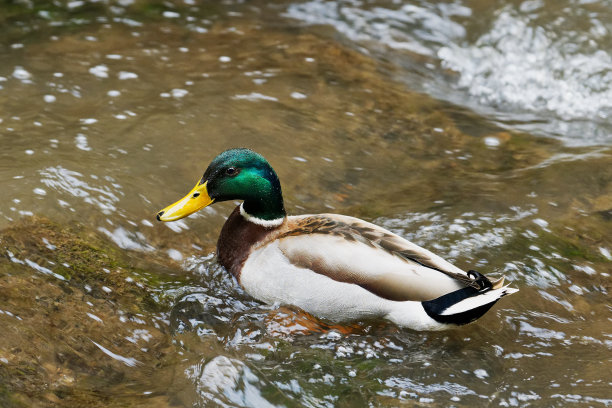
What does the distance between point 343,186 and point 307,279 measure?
176 centimetres

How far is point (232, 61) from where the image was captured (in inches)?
303

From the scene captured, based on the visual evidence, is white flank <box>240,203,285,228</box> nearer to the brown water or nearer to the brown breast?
the brown breast

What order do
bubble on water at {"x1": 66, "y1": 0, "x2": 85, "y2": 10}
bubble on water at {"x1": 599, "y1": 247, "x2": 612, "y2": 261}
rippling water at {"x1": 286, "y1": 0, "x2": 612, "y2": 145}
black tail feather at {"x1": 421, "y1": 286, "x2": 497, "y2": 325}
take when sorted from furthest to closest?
bubble on water at {"x1": 66, "y1": 0, "x2": 85, "y2": 10} < rippling water at {"x1": 286, "y1": 0, "x2": 612, "y2": 145} < bubble on water at {"x1": 599, "y1": 247, "x2": 612, "y2": 261} < black tail feather at {"x1": 421, "y1": 286, "x2": 497, "y2": 325}

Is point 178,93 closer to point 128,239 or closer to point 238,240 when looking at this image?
point 128,239

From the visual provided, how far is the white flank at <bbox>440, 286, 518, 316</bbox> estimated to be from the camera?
4.10 meters

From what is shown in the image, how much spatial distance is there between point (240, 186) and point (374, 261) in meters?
1.00

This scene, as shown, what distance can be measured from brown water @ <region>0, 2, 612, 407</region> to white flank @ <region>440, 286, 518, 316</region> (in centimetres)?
28

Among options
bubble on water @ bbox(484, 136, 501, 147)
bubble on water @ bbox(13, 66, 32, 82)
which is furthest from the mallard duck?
bubble on water @ bbox(13, 66, 32, 82)

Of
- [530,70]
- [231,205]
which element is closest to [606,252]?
[231,205]

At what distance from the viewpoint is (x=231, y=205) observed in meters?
5.76

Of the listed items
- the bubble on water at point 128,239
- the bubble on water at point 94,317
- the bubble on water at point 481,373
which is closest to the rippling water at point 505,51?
the bubble on water at point 481,373

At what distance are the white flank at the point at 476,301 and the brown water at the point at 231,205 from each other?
0.91 ft

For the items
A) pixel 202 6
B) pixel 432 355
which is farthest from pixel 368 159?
pixel 202 6

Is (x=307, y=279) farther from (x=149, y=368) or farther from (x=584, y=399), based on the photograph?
(x=584, y=399)
